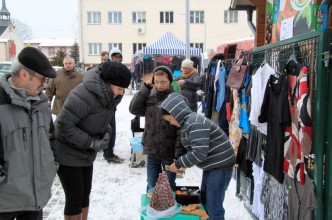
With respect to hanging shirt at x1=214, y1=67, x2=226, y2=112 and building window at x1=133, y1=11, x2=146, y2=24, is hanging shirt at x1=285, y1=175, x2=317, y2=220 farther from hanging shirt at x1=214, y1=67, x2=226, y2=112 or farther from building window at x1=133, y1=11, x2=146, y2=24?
building window at x1=133, y1=11, x2=146, y2=24

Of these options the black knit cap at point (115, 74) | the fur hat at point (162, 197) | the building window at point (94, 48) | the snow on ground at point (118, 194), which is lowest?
the snow on ground at point (118, 194)

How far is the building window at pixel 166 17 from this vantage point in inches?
1347

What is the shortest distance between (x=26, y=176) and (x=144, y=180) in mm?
3227

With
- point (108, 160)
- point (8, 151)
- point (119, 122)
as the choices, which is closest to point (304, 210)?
point (8, 151)

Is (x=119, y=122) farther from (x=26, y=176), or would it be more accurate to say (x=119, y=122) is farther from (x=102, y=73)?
(x=26, y=176)

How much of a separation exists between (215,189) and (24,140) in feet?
5.51

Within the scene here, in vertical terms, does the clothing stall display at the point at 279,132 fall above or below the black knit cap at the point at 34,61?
below

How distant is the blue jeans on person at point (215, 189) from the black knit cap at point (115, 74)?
1.09 metres

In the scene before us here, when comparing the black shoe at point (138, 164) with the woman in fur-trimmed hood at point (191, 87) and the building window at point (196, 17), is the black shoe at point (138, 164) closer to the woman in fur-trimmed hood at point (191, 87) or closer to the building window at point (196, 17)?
the woman in fur-trimmed hood at point (191, 87)

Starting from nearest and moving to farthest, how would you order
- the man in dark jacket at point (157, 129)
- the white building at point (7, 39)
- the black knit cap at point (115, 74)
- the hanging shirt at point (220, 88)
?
the black knit cap at point (115, 74)
the man in dark jacket at point (157, 129)
the hanging shirt at point (220, 88)
the white building at point (7, 39)

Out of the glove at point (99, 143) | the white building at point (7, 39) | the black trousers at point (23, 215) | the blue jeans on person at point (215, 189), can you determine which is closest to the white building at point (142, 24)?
the white building at point (7, 39)

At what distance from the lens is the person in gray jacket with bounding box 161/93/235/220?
9.61 ft

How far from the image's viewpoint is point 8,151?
7.21ft

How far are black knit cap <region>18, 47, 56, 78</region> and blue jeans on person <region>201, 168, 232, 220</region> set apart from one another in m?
1.64
